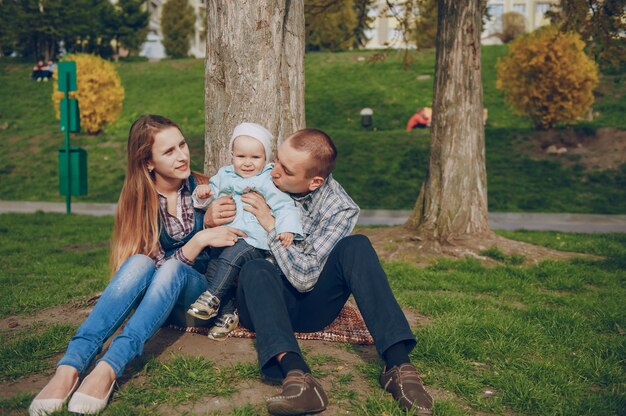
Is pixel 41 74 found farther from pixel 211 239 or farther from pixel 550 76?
pixel 211 239

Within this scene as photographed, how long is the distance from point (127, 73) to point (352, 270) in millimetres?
32677

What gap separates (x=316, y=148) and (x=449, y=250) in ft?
15.2

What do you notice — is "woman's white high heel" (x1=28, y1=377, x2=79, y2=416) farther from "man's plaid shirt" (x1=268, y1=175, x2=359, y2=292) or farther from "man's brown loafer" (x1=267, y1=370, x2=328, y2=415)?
"man's plaid shirt" (x1=268, y1=175, x2=359, y2=292)

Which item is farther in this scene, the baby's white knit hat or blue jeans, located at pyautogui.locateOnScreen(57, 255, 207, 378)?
the baby's white knit hat

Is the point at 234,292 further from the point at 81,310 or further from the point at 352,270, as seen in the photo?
the point at 81,310

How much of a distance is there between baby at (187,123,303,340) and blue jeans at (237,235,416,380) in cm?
15

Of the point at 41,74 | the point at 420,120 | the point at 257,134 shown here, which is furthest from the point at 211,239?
the point at 41,74

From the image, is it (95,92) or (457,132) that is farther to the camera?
(95,92)

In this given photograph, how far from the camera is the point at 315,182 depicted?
348 cm

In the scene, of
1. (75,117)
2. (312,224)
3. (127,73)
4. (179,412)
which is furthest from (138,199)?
(127,73)

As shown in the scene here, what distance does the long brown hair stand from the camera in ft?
11.5

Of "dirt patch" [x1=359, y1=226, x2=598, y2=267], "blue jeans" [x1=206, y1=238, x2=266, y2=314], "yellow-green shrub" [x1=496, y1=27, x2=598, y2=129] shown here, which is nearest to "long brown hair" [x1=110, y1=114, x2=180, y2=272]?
"blue jeans" [x1=206, y1=238, x2=266, y2=314]

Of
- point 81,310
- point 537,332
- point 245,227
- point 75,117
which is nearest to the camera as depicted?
point 245,227

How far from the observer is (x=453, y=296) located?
5652 millimetres
